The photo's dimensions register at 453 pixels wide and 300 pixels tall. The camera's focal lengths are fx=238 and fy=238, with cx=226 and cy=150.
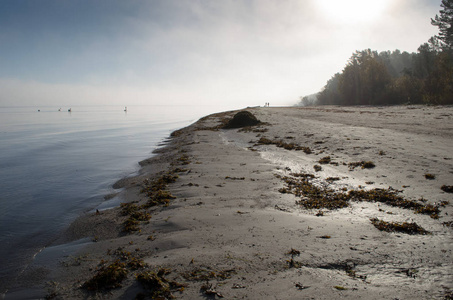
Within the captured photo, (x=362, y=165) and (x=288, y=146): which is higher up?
(x=288, y=146)

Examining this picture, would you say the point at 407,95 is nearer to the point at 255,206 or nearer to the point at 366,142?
the point at 366,142

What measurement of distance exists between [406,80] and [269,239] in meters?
37.1

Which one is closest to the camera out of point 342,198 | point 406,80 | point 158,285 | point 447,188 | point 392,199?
point 158,285

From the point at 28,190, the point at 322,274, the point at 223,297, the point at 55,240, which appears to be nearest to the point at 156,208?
the point at 55,240

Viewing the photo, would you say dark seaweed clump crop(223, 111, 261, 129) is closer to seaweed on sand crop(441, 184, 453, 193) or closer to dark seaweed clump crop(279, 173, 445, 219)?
dark seaweed clump crop(279, 173, 445, 219)

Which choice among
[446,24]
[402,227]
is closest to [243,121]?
[402,227]

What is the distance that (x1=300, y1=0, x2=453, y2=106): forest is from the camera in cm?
2423

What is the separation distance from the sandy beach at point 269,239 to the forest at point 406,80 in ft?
74.7

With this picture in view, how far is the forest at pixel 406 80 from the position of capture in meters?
24.2

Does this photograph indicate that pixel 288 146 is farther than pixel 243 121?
No

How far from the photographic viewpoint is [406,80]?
3058cm

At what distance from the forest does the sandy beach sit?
22767 mm

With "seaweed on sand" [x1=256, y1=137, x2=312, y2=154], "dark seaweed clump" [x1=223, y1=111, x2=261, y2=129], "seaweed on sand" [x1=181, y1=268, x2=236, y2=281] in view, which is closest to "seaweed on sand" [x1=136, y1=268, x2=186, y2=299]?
"seaweed on sand" [x1=181, y1=268, x2=236, y2=281]

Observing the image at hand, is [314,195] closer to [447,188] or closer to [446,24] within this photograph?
[447,188]
